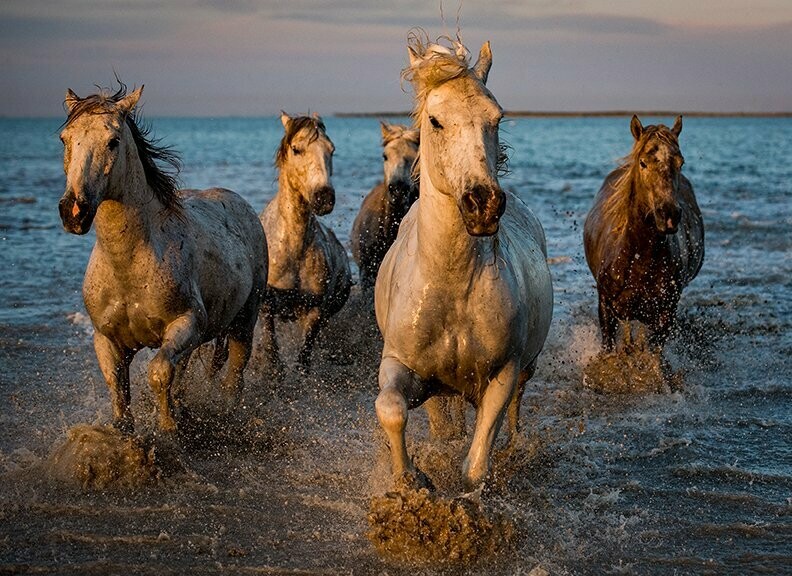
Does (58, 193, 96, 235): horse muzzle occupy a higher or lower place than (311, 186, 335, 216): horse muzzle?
higher

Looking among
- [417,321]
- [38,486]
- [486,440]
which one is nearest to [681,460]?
[486,440]

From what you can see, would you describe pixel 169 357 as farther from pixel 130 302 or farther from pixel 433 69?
pixel 433 69

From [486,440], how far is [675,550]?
1.08 metres

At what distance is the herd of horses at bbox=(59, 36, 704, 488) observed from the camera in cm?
452

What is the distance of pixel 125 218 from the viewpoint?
5.98 meters

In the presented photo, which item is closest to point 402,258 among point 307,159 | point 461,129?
point 461,129

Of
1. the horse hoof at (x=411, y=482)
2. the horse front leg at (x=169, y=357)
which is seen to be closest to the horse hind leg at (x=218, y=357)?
the horse front leg at (x=169, y=357)

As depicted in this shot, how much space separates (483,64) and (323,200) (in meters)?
3.90

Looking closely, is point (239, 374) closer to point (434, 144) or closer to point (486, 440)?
point (486, 440)

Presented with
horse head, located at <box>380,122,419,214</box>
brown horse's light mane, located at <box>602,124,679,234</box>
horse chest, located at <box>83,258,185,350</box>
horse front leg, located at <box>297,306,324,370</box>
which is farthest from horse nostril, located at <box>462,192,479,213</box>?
horse head, located at <box>380,122,419,214</box>

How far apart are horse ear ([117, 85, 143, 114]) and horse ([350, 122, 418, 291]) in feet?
15.0

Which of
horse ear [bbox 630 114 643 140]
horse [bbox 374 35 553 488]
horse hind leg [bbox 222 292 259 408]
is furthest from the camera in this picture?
horse ear [bbox 630 114 643 140]

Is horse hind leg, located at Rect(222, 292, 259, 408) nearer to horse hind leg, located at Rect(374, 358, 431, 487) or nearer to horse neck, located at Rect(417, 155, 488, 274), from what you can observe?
horse hind leg, located at Rect(374, 358, 431, 487)

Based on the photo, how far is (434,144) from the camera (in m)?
4.36
